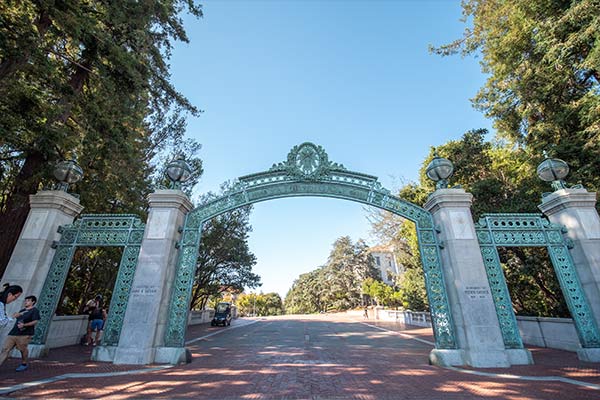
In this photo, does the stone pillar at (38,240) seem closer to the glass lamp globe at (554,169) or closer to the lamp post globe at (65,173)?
the lamp post globe at (65,173)

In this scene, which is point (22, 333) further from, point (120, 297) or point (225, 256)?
point (225, 256)

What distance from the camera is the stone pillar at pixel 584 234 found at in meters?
Answer: 6.35

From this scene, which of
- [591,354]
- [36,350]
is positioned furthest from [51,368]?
[591,354]

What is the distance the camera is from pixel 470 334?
6.09 m

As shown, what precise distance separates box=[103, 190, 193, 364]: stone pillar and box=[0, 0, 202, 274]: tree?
3.23 m

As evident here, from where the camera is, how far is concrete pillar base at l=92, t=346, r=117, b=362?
6.28m

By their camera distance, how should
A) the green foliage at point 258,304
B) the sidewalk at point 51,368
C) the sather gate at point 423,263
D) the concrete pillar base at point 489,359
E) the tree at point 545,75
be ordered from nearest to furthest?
the sidewalk at point 51,368, the concrete pillar base at point 489,359, the sather gate at point 423,263, the tree at point 545,75, the green foliage at point 258,304

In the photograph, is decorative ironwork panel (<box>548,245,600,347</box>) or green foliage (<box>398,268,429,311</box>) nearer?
decorative ironwork panel (<box>548,245,600,347</box>)

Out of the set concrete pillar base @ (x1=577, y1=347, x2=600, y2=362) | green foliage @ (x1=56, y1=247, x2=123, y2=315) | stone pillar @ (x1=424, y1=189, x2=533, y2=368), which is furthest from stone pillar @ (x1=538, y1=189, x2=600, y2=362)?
green foliage @ (x1=56, y1=247, x2=123, y2=315)

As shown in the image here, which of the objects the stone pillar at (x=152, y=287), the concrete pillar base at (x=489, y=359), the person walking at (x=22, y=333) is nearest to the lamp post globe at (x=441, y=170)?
the concrete pillar base at (x=489, y=359)

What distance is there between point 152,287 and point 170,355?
1610 millimetres

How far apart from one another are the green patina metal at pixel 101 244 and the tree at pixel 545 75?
14583 millimetres

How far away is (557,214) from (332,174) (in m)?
6.15

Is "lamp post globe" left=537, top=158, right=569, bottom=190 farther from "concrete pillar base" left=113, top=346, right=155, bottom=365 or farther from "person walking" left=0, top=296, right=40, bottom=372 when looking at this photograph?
"person walking" left=0, top=296, right=40, bottom=372
